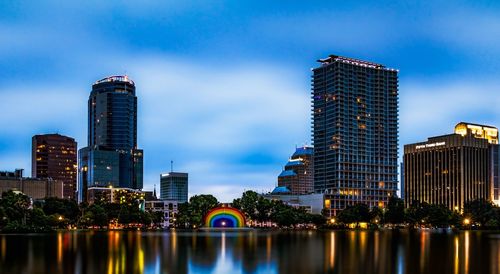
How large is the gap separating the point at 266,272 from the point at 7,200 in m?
147

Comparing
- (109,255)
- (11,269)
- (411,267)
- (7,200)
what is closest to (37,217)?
(7,200)

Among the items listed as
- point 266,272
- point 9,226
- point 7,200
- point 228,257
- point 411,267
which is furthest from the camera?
point 7,200

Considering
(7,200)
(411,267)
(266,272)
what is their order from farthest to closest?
(7,200)
(411,267)
(266,272)

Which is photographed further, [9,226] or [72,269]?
[9,226]

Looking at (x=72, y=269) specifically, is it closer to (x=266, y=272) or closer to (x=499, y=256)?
(x=266, y=272)

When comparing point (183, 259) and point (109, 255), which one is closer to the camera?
point (183, 259)

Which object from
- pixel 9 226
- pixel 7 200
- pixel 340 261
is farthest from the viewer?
pixel 7 200

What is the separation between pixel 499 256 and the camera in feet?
227

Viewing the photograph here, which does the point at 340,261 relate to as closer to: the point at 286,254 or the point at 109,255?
the point at 286,254

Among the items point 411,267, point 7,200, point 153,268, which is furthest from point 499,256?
point 7,200

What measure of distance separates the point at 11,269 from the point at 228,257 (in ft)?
74.6

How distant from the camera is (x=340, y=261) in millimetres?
59844

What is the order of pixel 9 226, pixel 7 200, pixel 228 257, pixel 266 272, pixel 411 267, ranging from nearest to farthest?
1. pixel 266 272
2. pixel 411 267
3. pixel 228 257
4. pixel 9 226
5. pixel 7 200

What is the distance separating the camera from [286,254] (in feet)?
232
